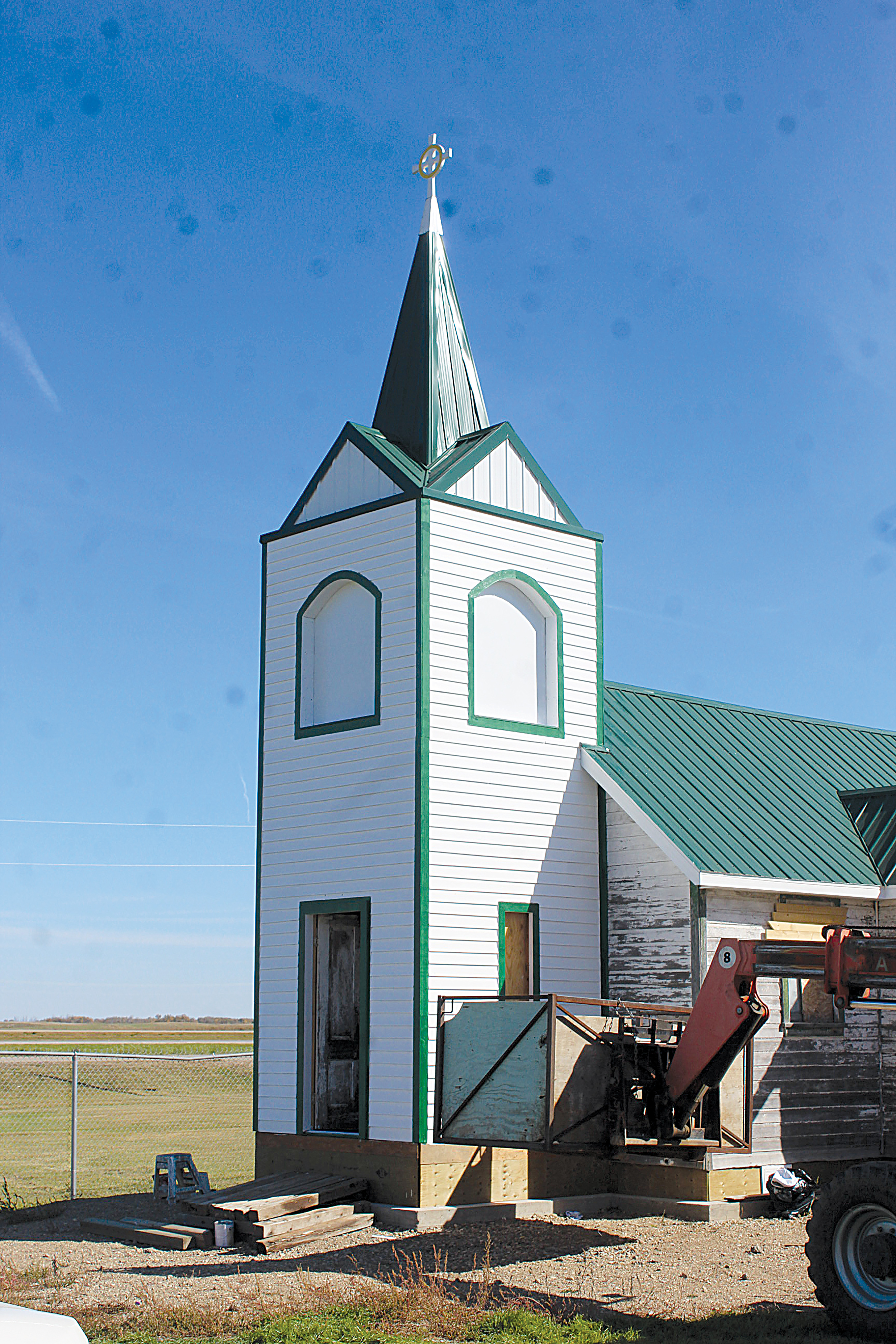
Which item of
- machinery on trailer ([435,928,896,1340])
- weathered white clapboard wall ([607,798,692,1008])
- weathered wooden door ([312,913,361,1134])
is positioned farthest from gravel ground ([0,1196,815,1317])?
weathered white clapboard wall ([607,798,692,1008])

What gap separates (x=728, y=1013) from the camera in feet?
39.4

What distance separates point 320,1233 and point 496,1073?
2.52 m

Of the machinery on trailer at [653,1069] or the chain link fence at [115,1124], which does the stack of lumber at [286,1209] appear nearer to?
the machinery on trailer at [653,1069]

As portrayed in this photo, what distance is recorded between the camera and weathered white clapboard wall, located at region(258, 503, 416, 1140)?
15258mm

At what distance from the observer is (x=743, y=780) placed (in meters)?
19.0

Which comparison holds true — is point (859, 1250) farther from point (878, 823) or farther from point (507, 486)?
point (507, 486)

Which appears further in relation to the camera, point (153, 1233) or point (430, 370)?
point (430, 370)

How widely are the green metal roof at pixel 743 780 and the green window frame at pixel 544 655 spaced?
75 centimetres

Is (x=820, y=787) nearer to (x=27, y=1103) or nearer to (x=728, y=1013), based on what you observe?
(x=728, y=1013)

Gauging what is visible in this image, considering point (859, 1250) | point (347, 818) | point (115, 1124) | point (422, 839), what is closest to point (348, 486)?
point (347, 818)

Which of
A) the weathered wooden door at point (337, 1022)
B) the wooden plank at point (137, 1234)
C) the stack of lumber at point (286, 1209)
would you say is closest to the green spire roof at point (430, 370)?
the weathered wooden door at point (337, 1022)

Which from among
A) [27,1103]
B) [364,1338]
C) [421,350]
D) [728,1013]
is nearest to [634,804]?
[728,1013]

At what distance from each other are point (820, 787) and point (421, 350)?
27.5 feet

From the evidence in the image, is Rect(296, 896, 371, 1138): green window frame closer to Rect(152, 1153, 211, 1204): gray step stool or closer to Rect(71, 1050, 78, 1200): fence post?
Rect(152, 1153, 211, 1204): gray step stool
